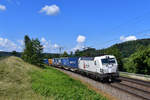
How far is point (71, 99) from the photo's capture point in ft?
36.4

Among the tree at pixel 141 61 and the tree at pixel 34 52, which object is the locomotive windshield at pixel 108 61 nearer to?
the tree at pixel 141 61

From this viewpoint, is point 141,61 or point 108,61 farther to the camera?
point 141,61

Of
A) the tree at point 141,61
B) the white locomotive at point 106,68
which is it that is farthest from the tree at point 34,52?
the tree at point 141,61

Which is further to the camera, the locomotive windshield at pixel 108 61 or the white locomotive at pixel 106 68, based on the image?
the locomotive windshield at pixel 108 61

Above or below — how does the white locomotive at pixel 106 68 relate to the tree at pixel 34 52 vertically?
below

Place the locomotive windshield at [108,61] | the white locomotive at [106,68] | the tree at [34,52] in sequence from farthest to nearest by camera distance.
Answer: the tree at [34,52], the locomotive windshield at [108,61], the white locomotive at [106,68]

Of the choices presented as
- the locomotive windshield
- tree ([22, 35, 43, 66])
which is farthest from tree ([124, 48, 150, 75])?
tree ([22, 35, 43, 66])

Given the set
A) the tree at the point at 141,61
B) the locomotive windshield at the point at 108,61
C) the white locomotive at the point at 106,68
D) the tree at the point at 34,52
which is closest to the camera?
the white locomotive at the point at 106,68

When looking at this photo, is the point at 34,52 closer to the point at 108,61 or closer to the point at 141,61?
the point at 108,61

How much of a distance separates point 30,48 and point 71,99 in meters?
29.8

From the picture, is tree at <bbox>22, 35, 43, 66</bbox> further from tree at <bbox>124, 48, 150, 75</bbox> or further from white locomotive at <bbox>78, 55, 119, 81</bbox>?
tree at <bbox>124, 48, 150, 75</bbox>

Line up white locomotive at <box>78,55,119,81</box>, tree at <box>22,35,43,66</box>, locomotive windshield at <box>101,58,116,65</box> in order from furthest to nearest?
tree at <box>22,35,43,66</box>, locomotive windshield at <box>101,58,116,65</box>, white locomotive at <box>78,55,119,81</box>

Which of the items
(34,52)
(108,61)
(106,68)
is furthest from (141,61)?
(34,52)

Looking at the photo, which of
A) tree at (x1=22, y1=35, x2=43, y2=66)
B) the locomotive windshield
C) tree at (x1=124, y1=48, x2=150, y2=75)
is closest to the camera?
the locomotive windshield
